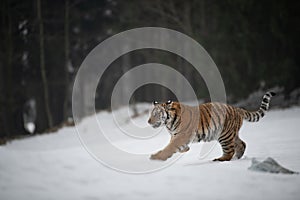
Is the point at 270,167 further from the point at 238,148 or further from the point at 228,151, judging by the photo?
the point at 238,148

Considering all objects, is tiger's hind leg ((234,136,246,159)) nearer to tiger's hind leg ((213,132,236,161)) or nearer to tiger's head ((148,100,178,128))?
tiger's hind leg ((213,132,236,161))

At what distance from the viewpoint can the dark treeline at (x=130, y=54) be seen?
51.8 ft

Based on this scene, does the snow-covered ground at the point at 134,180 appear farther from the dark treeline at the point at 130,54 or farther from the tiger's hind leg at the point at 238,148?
the dark treeline at the point at 130,54

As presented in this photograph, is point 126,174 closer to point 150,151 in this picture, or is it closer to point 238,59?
point 150,151

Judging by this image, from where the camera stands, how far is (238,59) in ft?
55.9

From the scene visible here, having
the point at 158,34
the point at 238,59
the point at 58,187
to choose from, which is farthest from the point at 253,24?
the point at 58,187

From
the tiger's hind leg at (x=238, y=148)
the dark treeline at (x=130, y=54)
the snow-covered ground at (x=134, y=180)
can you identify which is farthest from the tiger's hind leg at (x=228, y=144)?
the dark treeline at (x=130, y=54)

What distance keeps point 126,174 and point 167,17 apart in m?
16.4

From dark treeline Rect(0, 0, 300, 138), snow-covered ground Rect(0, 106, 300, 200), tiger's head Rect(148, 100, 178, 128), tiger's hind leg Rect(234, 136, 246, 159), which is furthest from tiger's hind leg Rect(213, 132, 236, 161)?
dark treeline Rect(0, 0, 300, 138)

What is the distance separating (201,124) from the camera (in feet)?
23.9

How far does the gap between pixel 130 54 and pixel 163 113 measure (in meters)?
17.5

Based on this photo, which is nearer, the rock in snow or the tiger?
the rock in snow

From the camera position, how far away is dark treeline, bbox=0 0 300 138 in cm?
1579

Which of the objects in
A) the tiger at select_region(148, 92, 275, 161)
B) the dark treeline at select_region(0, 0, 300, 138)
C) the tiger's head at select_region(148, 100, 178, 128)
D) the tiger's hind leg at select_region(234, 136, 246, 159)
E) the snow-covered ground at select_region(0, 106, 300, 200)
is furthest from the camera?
the dark treeline at select_region(0, 0, 300, 138)
